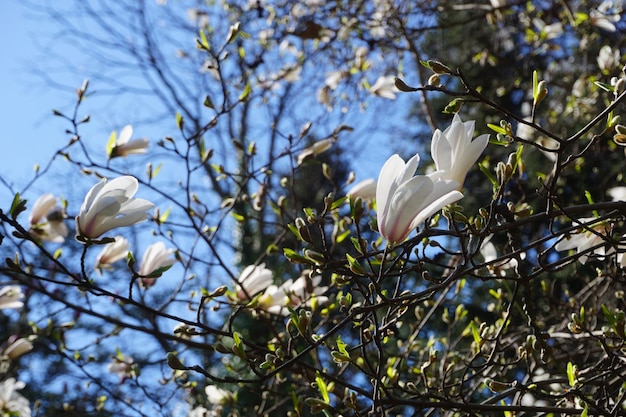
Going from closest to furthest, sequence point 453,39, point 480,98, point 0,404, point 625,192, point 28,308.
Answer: point 480,98, point 625,192, point 0,404, point 28,308, point 453,39

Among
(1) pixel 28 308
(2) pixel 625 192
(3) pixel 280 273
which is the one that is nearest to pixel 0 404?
(2) pixel 625 192

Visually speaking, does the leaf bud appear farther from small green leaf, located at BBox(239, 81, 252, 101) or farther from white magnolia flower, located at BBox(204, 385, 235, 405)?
white magnolia flower, located at BBox(204, 385, 235, 405)

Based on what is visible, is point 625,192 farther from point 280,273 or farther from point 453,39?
point 453,39

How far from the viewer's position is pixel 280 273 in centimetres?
466

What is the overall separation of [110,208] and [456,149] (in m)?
0.52

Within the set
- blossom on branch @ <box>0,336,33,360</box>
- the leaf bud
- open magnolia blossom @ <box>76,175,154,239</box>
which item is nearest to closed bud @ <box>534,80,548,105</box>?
the leaf bud

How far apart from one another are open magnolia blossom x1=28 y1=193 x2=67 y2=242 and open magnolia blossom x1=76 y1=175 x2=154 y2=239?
1.94 ft

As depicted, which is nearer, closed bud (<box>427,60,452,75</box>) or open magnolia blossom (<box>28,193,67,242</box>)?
closed bud (<box>427,60,452,75</box>)

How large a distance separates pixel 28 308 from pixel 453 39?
4528 mm

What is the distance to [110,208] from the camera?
96 cm

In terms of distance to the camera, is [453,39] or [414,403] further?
[453,39]

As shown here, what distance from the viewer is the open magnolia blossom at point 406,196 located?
782 mm

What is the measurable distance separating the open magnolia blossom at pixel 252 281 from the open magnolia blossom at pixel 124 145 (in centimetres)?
42

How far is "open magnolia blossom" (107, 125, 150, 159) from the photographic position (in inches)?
59.3
